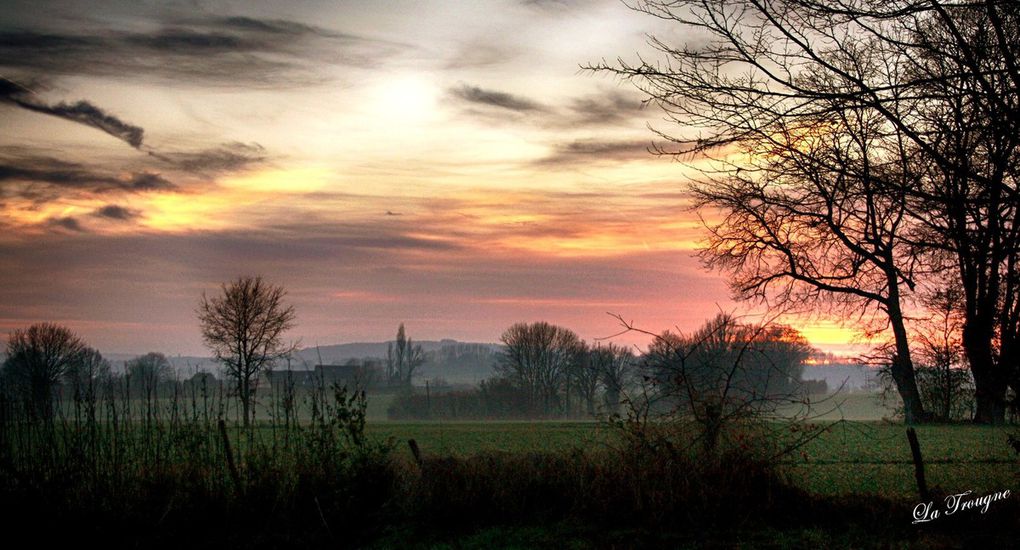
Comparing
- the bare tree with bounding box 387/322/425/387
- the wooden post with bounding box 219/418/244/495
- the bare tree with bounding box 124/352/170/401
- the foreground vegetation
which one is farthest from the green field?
the bare tree with bounding box 387/322/425/387

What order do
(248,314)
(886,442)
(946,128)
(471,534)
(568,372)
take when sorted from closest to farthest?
(946,128) → (471,534) → (886,442) → (248,314) → (568,372)

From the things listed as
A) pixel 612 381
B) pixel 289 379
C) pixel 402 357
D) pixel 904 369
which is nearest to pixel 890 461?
pixel 612 381

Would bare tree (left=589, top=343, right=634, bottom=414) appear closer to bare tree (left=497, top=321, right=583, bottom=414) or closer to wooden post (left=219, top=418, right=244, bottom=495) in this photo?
wooden post (left=219, top=418, right=244, bottom=495)

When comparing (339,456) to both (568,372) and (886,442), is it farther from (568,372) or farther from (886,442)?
(568,372)

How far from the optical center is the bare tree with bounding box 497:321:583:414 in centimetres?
7638

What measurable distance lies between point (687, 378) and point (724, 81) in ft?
17.3

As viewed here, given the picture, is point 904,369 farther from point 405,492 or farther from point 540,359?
point 540,359

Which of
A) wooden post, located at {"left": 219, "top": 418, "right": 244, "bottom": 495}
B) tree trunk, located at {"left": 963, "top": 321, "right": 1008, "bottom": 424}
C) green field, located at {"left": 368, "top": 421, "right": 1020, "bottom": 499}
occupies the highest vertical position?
tree trunk, located at {"left": 963, "top": 321, "right": 1008, "bottom": 424}

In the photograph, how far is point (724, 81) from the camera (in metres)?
9.06

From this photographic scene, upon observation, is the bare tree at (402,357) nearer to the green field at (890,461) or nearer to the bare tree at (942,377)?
the bare tree at (942,377)

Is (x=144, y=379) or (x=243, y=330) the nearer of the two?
(x=144, y=379)

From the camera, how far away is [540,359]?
80375 mm

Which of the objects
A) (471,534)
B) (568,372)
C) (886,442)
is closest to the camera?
(471,534)

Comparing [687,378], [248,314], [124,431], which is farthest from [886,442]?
[248,314]
